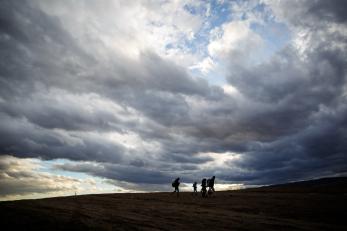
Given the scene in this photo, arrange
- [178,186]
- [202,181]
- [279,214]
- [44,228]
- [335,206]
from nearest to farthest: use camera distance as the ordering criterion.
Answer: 1. [44,228]
2. [279,214]
3. [335,206]
4. [202,181]
5. [178,186]

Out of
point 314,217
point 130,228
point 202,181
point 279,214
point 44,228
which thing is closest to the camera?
point 44,228

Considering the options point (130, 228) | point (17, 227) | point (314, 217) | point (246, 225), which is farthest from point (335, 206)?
point (17, 227)

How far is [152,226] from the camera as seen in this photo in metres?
13.1

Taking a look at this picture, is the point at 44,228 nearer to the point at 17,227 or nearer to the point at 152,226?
the point at 17,227

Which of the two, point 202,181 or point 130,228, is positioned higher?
point 202,181

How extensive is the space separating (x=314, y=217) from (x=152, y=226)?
1068 cm

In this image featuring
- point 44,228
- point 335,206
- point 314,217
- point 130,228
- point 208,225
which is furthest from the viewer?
point 335,206

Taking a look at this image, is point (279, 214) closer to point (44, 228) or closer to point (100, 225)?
point (100, 225)

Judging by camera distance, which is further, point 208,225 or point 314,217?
point 314,217

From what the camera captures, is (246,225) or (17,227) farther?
(246,225)

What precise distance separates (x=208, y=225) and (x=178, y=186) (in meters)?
25.7

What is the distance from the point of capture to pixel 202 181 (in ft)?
120

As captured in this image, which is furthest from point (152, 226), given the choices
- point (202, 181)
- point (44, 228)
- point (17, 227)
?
point (202, 181)

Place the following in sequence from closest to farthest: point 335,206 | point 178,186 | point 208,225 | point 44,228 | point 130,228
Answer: point 44,228, point 130,228, point 208,225, point 335,206, point 178,186
